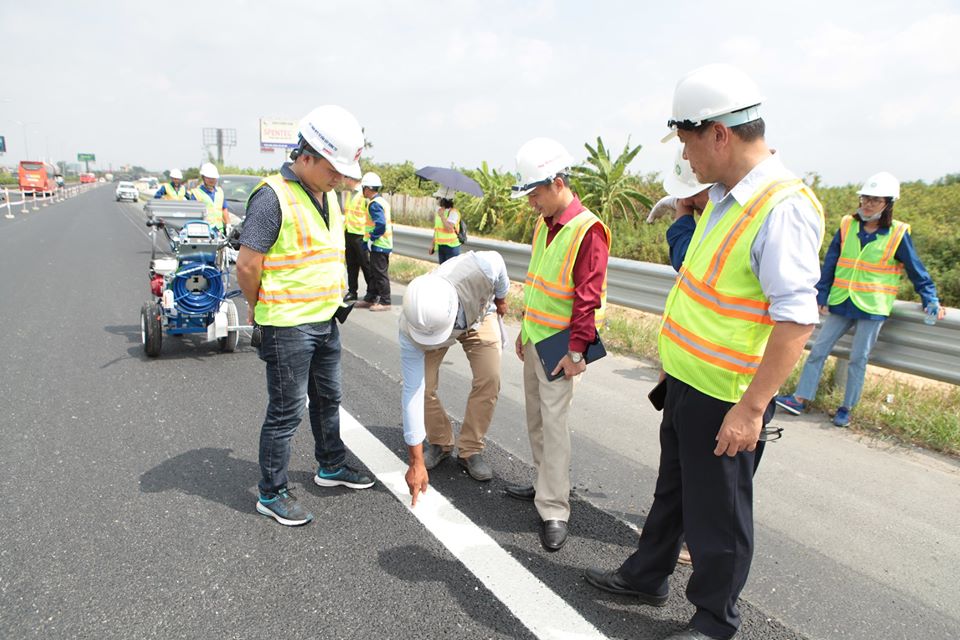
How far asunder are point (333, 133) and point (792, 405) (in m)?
4.09

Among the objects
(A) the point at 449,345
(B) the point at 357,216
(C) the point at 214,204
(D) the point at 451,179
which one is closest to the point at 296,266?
(A) the point at 449,345

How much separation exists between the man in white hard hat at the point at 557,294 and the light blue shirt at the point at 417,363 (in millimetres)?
328

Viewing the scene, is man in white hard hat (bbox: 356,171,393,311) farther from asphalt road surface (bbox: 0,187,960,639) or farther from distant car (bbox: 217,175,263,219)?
distant car (bbox: 217,175,263,219)

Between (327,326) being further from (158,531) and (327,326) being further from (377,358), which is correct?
(377,358)

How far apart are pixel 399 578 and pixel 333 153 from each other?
6.51 feet

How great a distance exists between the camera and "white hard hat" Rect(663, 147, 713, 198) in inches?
105

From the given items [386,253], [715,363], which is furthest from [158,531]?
[386,253]

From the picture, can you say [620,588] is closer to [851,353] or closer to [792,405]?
[792,405]

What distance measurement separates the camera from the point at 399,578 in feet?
8.62

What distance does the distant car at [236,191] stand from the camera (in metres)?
12.5

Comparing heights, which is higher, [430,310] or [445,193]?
[445,193]

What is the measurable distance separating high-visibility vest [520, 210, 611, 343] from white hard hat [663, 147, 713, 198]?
14.3 inches

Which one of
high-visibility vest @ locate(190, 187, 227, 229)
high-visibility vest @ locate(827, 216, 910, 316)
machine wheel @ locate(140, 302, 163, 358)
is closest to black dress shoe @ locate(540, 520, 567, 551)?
high-visibility vest @ locate(827, 216, 910, 316)

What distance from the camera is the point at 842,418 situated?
4574 millimetres
